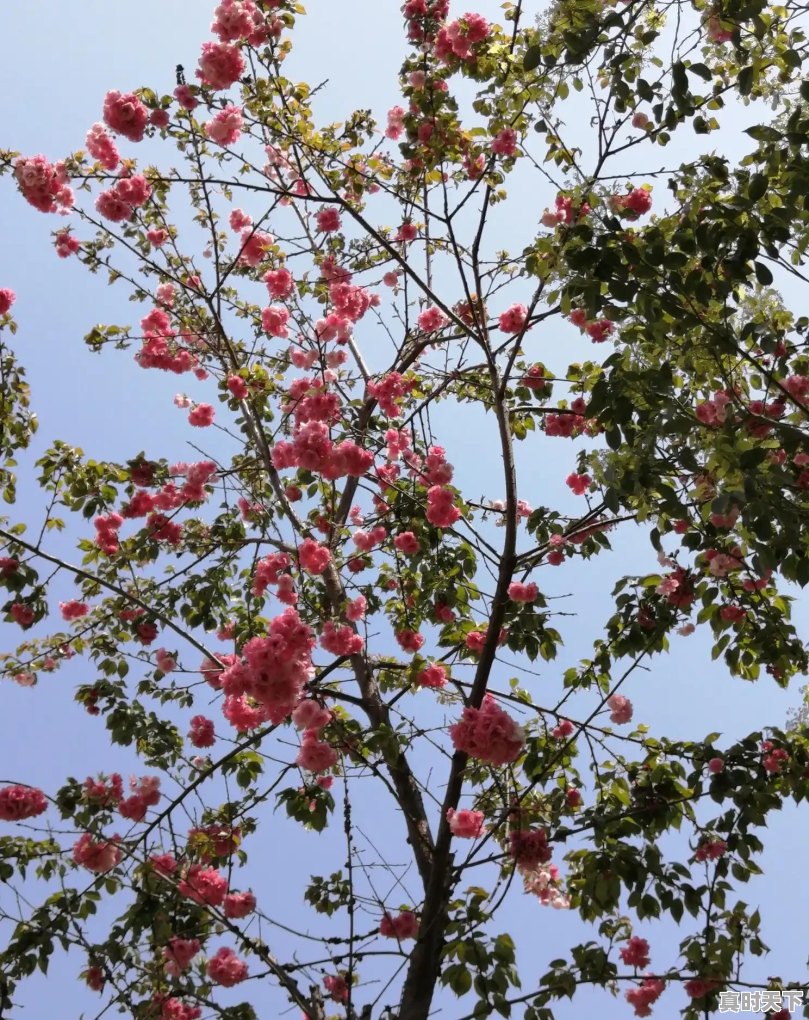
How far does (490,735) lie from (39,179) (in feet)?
10.8

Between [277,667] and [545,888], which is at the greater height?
[277,667]

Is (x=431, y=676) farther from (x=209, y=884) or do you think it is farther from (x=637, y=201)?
(x=637, y=201)

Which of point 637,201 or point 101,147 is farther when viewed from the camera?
point 101,147

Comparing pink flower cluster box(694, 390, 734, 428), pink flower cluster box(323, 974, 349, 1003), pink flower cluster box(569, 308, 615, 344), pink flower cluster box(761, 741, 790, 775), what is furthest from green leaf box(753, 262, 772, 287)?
pink flower cluster box(323, 974, 349, 1003)

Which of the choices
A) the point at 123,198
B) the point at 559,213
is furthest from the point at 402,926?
the point at 123,198

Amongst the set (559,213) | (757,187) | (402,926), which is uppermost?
(559,213)

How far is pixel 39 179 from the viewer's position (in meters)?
3.91

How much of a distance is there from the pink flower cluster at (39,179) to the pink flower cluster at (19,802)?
2.69 metres

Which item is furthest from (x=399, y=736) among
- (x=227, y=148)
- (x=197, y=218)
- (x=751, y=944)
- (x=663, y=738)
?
(x=197, y=218)

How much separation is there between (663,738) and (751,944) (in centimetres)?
75

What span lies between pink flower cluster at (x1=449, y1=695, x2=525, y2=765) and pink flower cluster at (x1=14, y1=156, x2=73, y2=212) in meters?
3.17

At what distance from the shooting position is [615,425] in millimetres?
2451

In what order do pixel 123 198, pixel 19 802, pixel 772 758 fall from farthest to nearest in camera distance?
1. pixel 123 198
2. pixel 19 802
3. pixel 772 758

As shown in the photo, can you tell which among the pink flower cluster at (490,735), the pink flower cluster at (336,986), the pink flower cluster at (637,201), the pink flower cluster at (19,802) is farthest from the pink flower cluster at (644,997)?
the pink flower cluster at (637,201)
